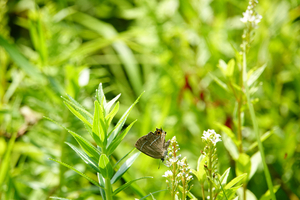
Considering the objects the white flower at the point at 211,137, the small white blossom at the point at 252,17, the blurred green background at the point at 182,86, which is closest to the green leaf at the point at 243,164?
the white flower at the point at 211,137

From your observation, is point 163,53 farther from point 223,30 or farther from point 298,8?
point 298,8

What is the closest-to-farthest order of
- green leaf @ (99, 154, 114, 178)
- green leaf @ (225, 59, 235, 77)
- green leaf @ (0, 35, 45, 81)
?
green leaf @ (99, 154, 114, 178), green leaf @ (225, 59, 235, 77), green leaf @ (0, 35, 45, 81)

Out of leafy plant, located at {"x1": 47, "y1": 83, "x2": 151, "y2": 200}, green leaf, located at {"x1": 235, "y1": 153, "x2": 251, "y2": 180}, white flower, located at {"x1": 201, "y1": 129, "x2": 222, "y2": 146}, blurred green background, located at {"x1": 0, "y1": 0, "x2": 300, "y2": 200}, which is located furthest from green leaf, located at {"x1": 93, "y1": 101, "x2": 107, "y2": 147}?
blurred green background, located at {"x1": 0, "y1": 0, "x2": 300, "y2": 200}

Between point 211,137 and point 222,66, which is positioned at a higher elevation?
point 222,66

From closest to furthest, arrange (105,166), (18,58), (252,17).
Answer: (105,166)
(252,17)
(18,58)

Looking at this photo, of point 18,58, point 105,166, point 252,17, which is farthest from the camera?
point 18,58

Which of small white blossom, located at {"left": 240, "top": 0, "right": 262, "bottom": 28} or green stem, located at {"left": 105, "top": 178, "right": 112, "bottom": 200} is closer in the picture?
green stem, located at {"left": 105, "top": 178, "right": 112, "bottom": 200}

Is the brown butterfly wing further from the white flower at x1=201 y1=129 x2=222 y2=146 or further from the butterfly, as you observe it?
the white flower at x1=201 y1=129 x2=222 y2=146

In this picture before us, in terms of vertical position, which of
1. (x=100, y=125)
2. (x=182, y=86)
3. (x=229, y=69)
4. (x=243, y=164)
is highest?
(x=182, y=86)

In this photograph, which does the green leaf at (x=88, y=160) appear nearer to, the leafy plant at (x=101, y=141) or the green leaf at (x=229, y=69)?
the leafy plant at (x=101, y=141)

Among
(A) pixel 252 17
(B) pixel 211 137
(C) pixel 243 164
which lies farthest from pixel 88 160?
(A) pixel 252 17

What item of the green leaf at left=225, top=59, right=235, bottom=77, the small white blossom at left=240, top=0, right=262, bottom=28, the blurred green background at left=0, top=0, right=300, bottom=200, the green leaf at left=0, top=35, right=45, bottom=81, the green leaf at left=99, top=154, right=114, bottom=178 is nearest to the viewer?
the green leaf at left=99, top=154, right=114, bottom=178

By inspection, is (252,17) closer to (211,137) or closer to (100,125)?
(211,137)
